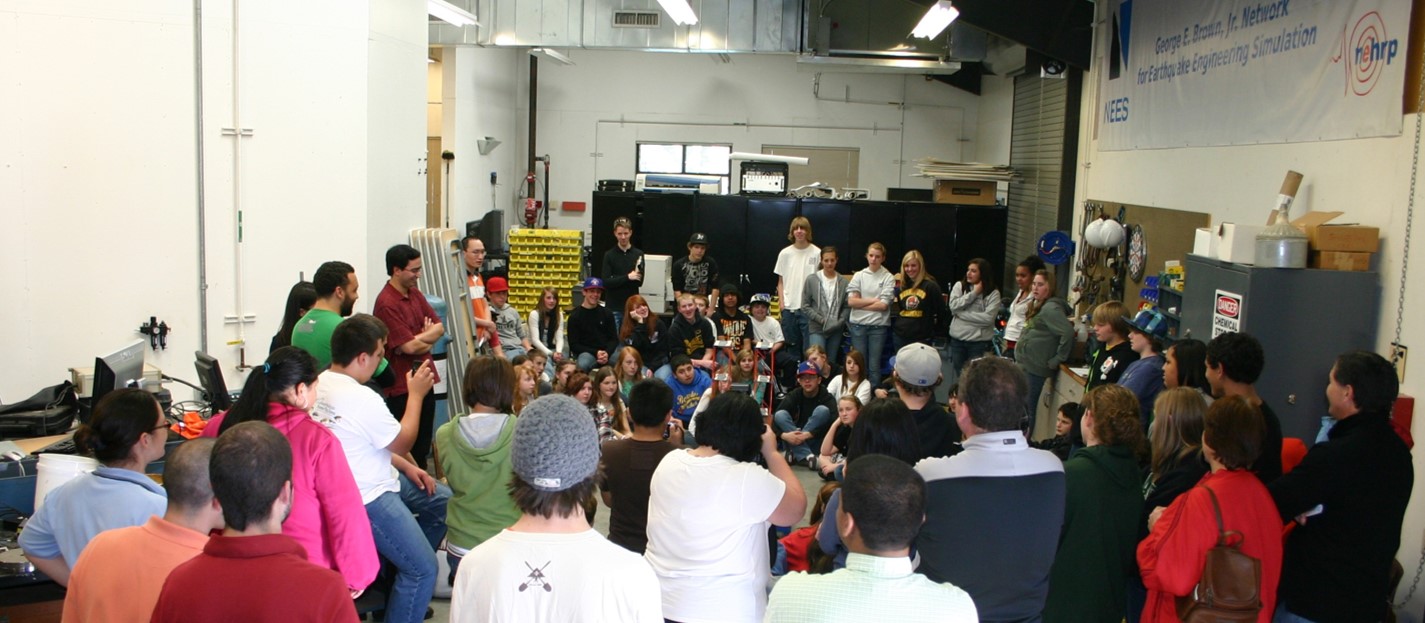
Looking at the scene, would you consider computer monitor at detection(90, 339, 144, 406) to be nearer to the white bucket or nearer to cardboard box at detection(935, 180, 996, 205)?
the white bucket

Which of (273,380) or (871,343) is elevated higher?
(273,380)

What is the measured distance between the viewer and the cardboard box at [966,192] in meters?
11.8

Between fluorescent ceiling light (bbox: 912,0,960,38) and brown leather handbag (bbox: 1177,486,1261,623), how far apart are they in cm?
541

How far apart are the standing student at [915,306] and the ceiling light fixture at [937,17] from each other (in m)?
1.93

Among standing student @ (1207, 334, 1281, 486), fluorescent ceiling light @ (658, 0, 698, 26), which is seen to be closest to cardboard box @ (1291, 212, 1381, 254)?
standing student @ (1207, 334, 1281, 486)

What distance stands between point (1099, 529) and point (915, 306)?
5.72 metres

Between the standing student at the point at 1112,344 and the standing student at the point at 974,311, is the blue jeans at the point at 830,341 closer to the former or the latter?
the standing student at the point at 974,311

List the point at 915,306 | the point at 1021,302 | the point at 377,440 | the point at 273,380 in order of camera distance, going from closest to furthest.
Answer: the point at 273,380, the point at 377,440, the point at 1021,302, the point at 915,306

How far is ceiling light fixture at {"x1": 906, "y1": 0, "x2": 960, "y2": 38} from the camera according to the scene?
7875 millimetres

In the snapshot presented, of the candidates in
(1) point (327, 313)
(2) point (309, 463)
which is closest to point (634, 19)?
(1) point (327, 313)

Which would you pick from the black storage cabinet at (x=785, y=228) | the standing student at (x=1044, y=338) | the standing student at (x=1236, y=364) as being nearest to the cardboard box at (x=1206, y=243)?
the standing student at (x=1236, y=364)

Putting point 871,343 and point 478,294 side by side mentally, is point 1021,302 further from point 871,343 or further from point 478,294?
point 478,294

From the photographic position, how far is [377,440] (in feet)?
12.3

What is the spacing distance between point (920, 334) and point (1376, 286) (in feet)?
14.3
